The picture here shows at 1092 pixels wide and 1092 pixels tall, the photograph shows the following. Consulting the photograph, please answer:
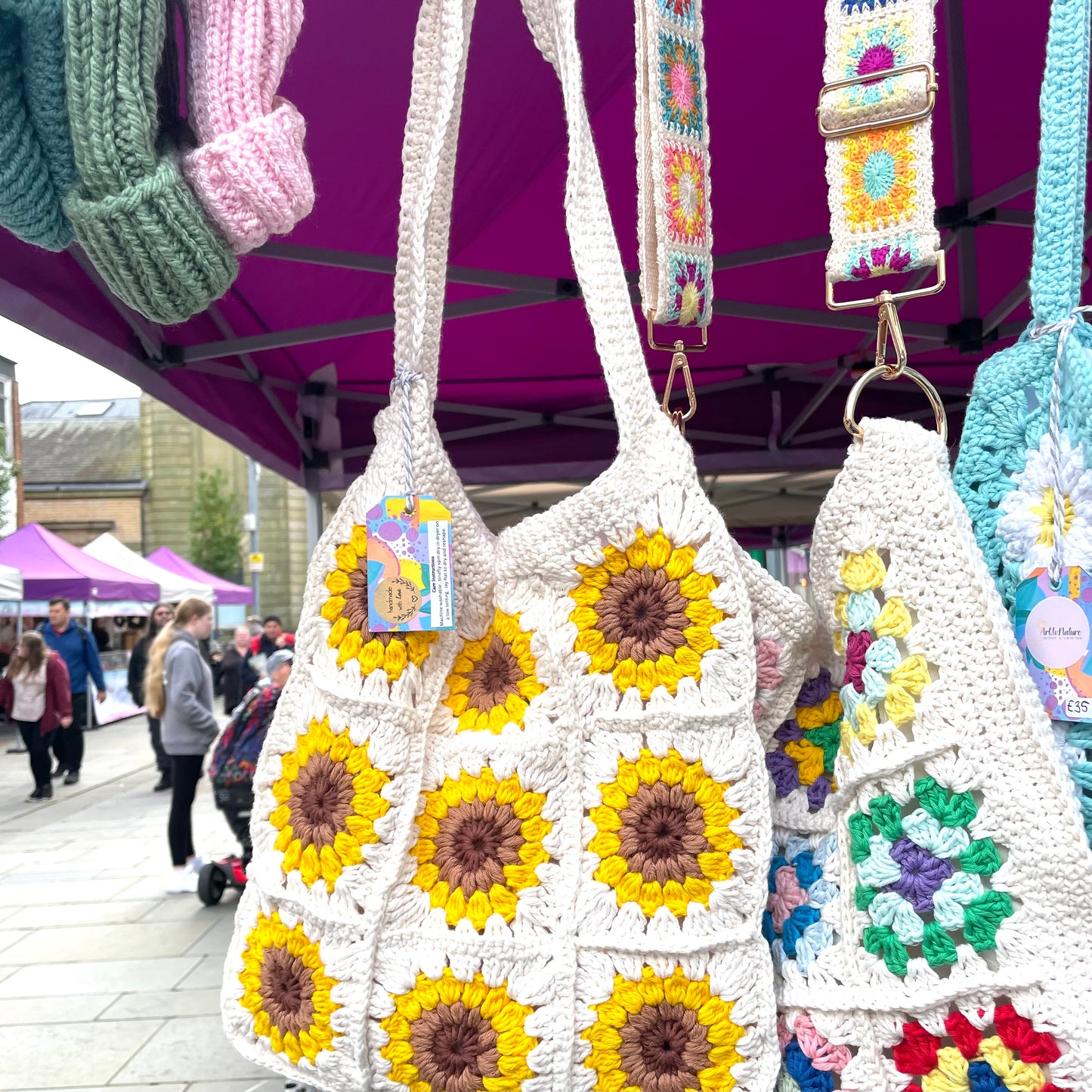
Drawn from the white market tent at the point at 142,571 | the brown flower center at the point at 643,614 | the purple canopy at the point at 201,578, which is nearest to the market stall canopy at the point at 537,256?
the brown flower center at the point at 643,614

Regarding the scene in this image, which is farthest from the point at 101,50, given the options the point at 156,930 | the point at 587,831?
the point at 156,930

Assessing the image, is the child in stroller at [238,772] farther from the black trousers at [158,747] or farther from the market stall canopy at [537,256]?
the black trousers at [158,747]

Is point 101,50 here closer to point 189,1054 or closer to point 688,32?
point 688,32

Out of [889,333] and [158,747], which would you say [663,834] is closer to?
[889,333]

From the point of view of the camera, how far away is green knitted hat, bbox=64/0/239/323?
2.60 ft

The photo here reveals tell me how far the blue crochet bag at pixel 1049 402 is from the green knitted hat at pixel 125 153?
697 millimetres

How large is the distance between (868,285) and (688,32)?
190cm

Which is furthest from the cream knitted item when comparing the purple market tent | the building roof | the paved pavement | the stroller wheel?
the building roof

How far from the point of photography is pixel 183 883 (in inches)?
171

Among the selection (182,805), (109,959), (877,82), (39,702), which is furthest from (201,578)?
(877,82)

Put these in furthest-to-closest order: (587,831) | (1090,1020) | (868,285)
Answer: (868,285) < (587,831) < (1090,1020)

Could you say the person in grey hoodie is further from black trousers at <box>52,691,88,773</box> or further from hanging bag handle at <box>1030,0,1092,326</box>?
hanging bag handle at <box>1030,0,1092,326</box>

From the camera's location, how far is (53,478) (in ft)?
82.2

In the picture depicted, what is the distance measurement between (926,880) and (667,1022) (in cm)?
25
